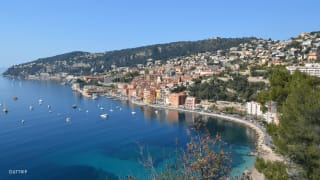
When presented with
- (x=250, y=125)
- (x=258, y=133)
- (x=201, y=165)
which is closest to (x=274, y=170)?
(x=201, y=165)

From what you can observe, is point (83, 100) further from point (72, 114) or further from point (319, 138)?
point (319, 138)

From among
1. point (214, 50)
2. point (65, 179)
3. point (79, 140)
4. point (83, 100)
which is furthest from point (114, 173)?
point (214, 50)

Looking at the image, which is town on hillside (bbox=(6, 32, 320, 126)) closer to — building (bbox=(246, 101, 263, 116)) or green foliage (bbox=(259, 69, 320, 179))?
building (bbox=(246, 101, 263, 116))

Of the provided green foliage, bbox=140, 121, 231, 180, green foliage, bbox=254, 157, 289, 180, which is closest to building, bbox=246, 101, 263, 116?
green foliage, bbox=254, 157, 289, 180

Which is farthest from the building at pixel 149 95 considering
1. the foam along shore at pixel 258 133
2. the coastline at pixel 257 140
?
the foam along shore at pixel 258 133

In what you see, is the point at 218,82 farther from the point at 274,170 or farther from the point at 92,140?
the point at 274,170
